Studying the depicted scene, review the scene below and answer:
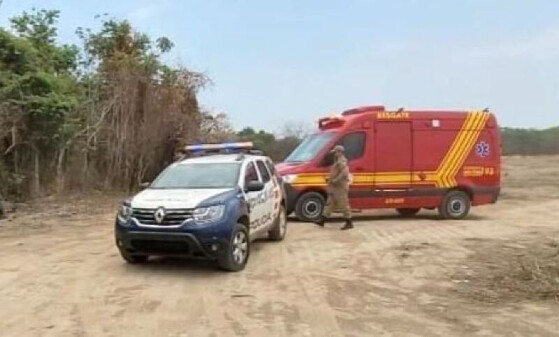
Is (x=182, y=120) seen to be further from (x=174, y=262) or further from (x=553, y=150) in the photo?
(x=553, y=150)

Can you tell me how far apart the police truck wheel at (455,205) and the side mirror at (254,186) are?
7.71 m

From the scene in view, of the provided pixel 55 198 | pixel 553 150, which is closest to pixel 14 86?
pixel 55 198

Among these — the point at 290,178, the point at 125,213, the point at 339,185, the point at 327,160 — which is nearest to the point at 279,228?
the point at 339,185

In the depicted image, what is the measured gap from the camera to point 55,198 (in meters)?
21.7

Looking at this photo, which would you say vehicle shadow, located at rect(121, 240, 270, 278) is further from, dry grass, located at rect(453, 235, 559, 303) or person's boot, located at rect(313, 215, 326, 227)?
person's boot, located at rect(313, 215, 326, 227)

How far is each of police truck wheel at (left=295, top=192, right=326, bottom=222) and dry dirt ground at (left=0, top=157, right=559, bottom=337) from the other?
4.98 feet

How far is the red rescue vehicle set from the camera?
17062 mm

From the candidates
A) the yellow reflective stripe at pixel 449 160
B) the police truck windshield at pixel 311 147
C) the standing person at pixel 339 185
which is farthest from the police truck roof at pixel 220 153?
the yellow reflective stripe at pixel 449 160

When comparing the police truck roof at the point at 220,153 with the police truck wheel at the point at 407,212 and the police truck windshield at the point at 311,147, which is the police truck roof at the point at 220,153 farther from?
the police truck wheel at the point at 407,212

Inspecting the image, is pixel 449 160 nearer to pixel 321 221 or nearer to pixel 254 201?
pixel 321 221

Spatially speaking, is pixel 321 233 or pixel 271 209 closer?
pixel 271 209

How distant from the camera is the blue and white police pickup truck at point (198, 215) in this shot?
383 inches

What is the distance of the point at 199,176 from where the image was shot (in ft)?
37.0

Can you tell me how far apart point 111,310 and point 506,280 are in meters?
5.06
